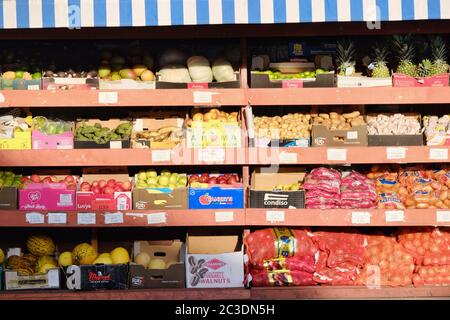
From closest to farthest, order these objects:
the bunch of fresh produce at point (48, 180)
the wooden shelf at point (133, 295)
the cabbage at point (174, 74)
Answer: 1. the wooden shelf at point (133, 295)
2. the cabbage at point (174, 74)
3. the bunch of fresh produce at point (48, 180)

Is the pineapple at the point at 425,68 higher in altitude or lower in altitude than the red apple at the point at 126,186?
higher

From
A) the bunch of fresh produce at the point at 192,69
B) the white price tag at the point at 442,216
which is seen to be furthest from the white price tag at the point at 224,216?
the white price tag at the point at 442,216

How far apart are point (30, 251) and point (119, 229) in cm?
96

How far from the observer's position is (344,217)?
5.40 meters

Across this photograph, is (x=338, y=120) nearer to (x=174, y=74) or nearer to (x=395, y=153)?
(x=395, y=153)

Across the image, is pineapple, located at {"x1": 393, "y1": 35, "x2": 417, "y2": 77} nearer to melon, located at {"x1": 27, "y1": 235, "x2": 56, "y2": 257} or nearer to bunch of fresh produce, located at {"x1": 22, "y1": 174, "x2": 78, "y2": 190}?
bunch of fresh produce, located at {"x1": 22, "y1": 174, "x2": 78, "y2": 190}

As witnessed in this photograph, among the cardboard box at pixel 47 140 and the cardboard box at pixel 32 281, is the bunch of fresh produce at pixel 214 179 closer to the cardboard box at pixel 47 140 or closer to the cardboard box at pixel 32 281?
the cardboard box at pixel 47 140

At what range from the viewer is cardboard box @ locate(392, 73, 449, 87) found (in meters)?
5.46

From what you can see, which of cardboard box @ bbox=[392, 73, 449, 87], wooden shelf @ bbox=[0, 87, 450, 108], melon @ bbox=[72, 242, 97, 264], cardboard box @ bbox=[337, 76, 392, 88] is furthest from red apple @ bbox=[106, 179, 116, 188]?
cardboard box @ bbox=[392, 73, 449, 87]

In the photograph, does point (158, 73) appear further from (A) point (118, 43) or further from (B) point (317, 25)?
(B) point (317, 25)

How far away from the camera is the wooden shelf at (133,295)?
5336mm

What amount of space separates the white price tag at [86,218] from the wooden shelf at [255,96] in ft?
3.26

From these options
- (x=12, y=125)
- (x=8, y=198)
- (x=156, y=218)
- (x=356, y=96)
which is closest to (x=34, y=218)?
(x=8, y=198)

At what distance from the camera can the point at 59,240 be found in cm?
Result: 632
